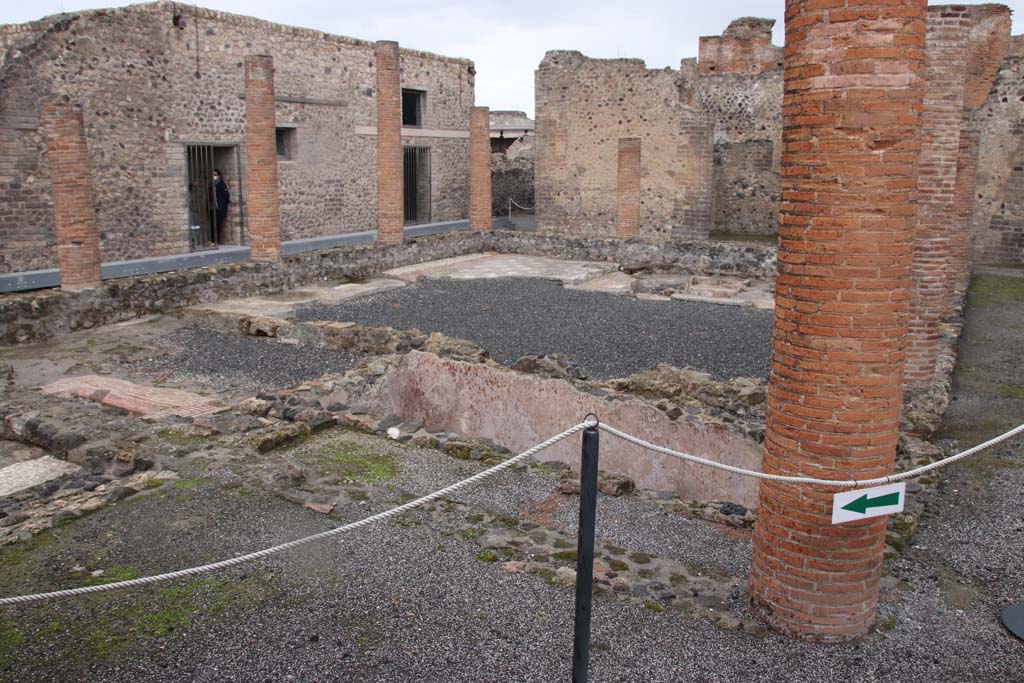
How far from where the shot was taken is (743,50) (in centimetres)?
2402

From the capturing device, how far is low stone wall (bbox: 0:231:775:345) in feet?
34.2

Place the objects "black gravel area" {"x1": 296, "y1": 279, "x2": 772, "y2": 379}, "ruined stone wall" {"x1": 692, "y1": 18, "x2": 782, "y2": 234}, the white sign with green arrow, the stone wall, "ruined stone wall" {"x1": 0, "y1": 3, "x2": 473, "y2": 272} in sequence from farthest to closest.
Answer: the stone wall < "ruined stone wall" {"x1": 692, "y1": 18, "x2": 782, "y2": 234} < "ruined stone wall" {"x1": 0, "y1": 3, "x2": 473, "y2": 272} < "black gravel area" {"x1": 296, "y1": 279, "x2": 772, "y2": 379} < the white sign with green arrow

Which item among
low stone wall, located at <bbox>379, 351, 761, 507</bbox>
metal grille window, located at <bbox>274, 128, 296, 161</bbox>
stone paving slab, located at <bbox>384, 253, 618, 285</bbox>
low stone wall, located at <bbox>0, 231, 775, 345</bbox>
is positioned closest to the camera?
low stone wall, located at <bbox>379, 351, 761, 507</bbox>

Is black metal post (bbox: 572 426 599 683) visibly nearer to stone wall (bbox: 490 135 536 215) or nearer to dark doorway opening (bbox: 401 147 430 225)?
dark doorway opening (bbox: 401 147 430 225)

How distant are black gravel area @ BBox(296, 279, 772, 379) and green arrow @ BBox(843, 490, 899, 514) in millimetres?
5258

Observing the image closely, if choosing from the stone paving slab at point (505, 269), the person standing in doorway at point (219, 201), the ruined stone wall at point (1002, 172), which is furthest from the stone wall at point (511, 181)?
the ruined stone wall at point (1002, 172)

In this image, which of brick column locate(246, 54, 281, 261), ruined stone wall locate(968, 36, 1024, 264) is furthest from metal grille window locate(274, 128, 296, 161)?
ruined stone wall locate(968, 36, 1024, 264)

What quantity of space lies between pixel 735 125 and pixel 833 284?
21083mm

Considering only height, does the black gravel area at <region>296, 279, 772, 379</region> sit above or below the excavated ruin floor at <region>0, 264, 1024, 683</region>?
above

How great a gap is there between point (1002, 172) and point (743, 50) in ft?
27.9

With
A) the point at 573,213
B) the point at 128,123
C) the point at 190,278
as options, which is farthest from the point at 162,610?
the point at 573,213

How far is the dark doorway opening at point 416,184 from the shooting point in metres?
23.4

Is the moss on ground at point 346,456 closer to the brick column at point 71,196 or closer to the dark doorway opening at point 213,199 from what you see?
the brick column at point 71,196

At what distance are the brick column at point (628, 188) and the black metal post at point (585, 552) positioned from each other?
14953 millimetres
